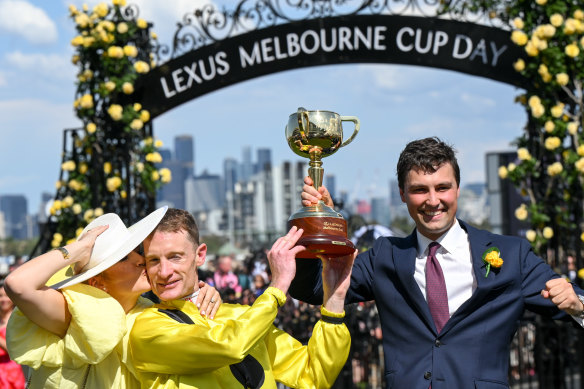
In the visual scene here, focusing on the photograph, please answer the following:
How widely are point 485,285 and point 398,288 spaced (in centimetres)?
37

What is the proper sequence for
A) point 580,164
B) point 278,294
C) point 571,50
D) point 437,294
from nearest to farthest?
point 278,294 → point 437,294 → point 580,164 → point 571,50

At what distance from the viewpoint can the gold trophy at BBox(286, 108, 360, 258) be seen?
322cm

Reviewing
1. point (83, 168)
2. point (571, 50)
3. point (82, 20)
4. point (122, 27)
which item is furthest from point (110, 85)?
point (571, 50)

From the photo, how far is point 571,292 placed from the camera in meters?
2.98

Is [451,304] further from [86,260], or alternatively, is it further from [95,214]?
[95,214]

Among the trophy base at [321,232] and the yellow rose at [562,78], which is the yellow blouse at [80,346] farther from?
the yellow rose at [562,78]

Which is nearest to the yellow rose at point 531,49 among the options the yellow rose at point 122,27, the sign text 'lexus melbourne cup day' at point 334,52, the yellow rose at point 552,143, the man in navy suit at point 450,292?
the sign text 'lexus melbourne cup day' at point 334,52

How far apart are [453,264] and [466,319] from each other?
Result: 0.76 ft


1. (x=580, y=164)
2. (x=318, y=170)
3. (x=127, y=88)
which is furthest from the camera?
(x=127, y=88)

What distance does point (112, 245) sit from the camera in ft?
10.1

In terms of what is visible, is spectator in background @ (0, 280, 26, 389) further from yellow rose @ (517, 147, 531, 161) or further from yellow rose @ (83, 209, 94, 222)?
yellow rose @ (517, 147, 531, 161)

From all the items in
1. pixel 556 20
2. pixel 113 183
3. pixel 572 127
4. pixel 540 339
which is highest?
pixel 556 20

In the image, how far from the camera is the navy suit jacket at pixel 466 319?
121 inches

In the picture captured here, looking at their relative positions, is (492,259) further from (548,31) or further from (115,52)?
(115,52)
